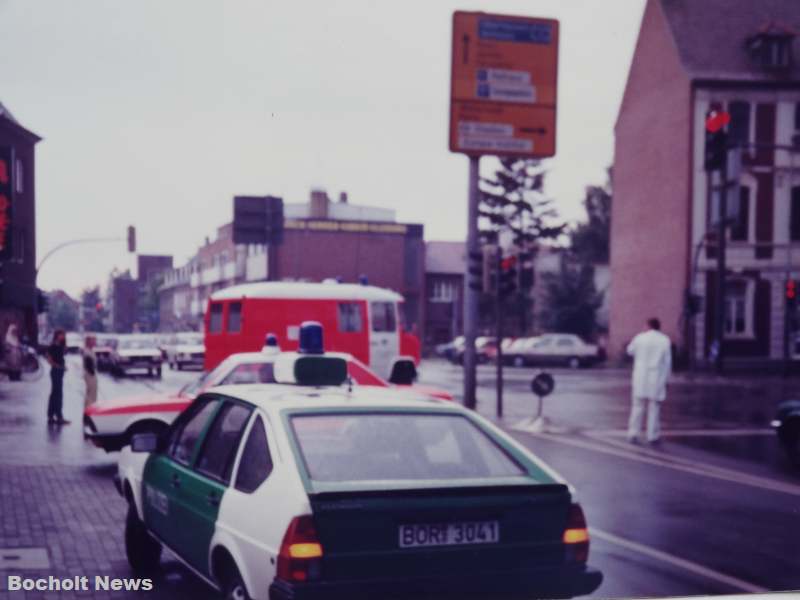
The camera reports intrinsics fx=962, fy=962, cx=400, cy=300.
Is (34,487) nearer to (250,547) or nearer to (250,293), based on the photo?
(250,547)

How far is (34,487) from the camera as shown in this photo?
834cm

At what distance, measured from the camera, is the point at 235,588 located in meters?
4.11

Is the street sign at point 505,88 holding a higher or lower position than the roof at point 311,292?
higher

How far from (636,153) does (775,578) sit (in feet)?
31.6

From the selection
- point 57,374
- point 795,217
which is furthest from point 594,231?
point 57,374

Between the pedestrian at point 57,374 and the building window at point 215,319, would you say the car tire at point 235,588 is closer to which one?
the pedestrian at point 57,374

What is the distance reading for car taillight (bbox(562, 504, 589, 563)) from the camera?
4043 mm

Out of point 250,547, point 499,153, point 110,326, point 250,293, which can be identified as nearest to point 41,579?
point 250,547

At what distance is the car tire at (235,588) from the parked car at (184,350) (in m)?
7.30

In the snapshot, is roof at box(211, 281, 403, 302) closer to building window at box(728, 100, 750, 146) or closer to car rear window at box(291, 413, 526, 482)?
building window at box(728, 100, 750, 146)

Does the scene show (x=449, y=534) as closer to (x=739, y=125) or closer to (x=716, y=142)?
(x=716, y=142)

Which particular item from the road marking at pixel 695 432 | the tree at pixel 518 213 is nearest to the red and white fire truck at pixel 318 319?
the tree at pixel 518 213

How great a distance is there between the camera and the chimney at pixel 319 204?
7898 mm

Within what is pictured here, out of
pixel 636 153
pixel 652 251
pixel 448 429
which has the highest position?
pixel 636 153
